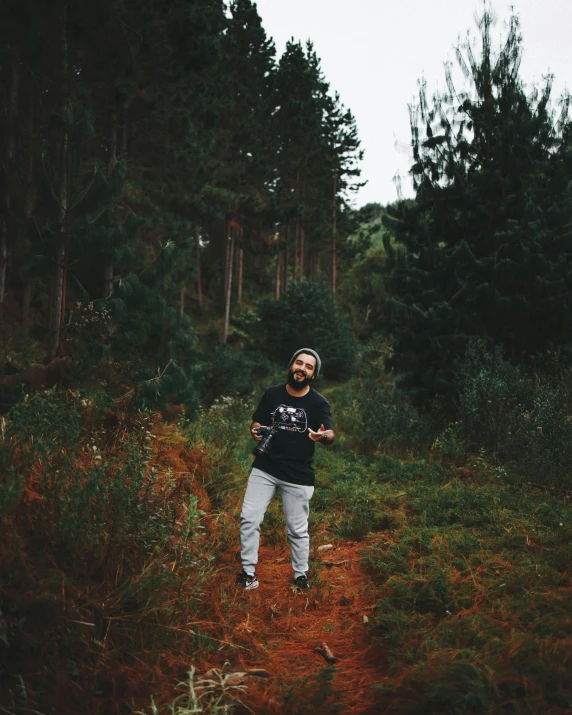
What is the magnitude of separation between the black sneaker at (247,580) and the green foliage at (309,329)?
18354mm

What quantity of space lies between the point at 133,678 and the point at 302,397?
2417 millimetres

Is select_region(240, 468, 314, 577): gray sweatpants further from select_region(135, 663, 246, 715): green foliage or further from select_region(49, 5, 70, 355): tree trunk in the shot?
select_region(49, 5, 70, 355): tree trunk

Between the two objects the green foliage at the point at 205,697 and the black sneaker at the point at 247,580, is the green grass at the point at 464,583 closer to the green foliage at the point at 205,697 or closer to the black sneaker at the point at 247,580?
the green foliage at the point at 205,697

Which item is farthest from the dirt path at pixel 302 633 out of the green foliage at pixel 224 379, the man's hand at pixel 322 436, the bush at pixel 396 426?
the green foliage at pixel 224 379

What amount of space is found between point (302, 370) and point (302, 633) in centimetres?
195

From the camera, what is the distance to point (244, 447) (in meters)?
9.08

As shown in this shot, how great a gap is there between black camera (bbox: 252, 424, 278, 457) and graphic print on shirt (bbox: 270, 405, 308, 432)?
7cm

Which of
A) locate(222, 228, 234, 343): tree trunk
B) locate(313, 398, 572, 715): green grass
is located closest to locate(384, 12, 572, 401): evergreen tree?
locate(313, 398, 572, 715): green grass

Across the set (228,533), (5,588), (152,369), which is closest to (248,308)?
(152,369)

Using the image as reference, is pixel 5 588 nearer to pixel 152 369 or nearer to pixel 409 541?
pixel 409 541

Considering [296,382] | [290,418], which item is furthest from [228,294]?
[290,418]

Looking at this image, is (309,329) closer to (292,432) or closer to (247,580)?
(292,432)

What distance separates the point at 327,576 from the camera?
15.6 feet

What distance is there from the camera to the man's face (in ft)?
14.8
